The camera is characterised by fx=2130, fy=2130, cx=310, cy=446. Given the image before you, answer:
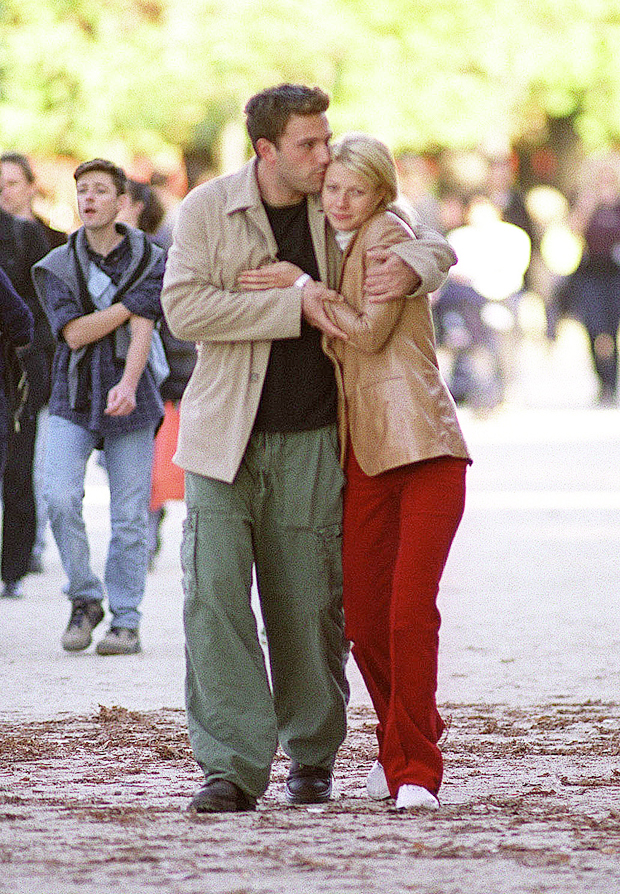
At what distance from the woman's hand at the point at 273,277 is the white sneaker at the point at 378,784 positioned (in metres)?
1.28

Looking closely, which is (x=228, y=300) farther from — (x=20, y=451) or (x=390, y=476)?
(x=20, y=451)

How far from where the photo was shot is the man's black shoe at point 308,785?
5633 mm

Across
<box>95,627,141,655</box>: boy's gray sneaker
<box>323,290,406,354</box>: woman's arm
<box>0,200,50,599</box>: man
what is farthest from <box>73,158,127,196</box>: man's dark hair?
<box>323,290,406,354</box>: woman's arm

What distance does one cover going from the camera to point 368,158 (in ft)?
17.9

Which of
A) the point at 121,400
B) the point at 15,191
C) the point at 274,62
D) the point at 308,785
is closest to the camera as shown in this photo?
the point at 308,785

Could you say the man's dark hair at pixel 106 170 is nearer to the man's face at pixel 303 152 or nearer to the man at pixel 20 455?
the man at pixel 20 455

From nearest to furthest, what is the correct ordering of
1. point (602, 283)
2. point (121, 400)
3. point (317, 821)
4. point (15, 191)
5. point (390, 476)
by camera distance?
1. point (317, 821)
2. point (390, 476)
3. point (121, 400)
4. point (15, 191)
5. point (602, 283)

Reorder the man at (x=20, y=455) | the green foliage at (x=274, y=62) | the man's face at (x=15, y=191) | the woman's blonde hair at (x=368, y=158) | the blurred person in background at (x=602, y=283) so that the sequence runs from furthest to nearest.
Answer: the green foliage at (x=274, y=62), the blurred person in background at (x=602, y=283), the man's face at (x=15, y=191), the man at (x=20, y=455), the woman's blonde hair at (x=368, y=158)

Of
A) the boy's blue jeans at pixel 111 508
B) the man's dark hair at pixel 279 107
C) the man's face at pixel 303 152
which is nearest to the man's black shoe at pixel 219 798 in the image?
the man's face at pixel 303 152

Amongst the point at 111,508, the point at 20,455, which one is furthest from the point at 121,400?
the point at 20,455

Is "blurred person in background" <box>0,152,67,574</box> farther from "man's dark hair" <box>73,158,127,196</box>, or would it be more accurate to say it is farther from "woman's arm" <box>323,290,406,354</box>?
"woman's arm" <box>323,290,406,354</box>

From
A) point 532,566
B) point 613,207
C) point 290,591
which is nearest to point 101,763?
point 290,591

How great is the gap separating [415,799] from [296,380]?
44.6 inches

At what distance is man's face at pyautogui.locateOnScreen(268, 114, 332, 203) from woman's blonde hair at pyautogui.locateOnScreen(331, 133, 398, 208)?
5cm
